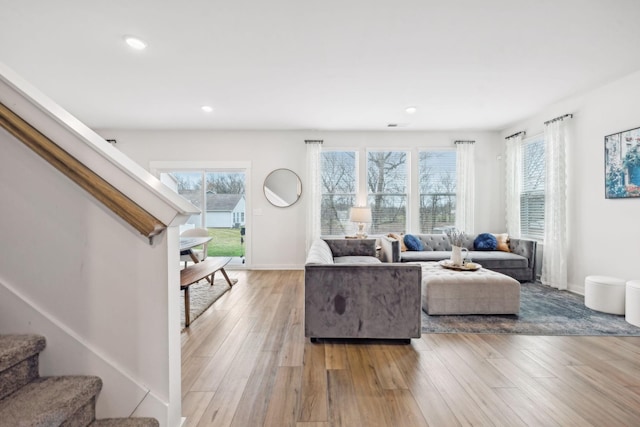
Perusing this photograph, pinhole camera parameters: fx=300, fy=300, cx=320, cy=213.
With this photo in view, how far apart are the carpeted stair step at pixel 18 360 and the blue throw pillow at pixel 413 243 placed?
15.7 ft

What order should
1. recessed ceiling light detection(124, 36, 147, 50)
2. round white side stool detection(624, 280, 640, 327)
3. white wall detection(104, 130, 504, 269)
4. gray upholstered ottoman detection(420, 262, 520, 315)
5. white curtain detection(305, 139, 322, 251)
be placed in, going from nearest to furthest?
recessed ceiling light detection(124, 36, 147, 50), round white side stool detection(624, 280, 640, 327), gray upholstered ottoman detection(420, 262, 520, 315), white curtain detection(305, 139, 322, 251), white wall detection(104, 130, 504, 269)

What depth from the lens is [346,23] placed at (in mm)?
2473

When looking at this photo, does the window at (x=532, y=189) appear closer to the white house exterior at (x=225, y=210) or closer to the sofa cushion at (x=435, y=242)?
the sofa cushion at (x=435, y=242)

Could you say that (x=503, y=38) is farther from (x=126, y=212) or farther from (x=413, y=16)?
(x=126, y=212)

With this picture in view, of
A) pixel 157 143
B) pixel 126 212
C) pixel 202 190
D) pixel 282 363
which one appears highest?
pixel 157 143

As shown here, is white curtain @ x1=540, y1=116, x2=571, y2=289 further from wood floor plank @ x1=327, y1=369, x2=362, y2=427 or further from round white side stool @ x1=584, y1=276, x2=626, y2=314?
wood floor plank @ x1=327, y1=369, x2=362, y2=427

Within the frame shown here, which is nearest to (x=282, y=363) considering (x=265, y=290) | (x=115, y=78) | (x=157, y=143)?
(x=265, y=290)

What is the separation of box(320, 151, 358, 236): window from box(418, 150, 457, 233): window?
4.45ft


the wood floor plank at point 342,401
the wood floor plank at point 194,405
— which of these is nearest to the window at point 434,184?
the wood floor plank at point 342,401

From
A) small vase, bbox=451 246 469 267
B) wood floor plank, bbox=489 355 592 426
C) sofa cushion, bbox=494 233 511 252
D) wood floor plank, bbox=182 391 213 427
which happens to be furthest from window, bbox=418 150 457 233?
wood floor plank, bbox=182 391 213 427

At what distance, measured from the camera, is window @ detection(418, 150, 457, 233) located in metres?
5.88

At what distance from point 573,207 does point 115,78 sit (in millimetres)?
6172

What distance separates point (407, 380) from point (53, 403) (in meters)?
1.84

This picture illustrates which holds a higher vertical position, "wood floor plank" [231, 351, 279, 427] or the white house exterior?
the white house exterior
